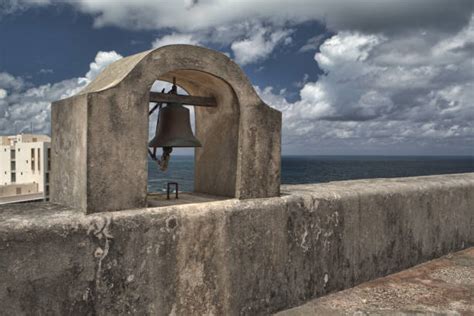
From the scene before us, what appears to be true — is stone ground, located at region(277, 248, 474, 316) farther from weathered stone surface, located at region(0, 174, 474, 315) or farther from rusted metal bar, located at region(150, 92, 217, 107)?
rusted metal bar, located at region(150, 92, 217, 107)

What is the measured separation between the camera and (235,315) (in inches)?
163

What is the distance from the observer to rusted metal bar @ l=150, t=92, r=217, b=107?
13.9ft

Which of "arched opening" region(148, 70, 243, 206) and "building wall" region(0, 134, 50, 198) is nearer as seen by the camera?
"arched opening" region(148, 70, 243, 206)

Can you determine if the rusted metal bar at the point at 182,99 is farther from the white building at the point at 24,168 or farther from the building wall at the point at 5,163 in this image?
the building wall at the point at 5,163

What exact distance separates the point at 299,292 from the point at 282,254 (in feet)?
1.77

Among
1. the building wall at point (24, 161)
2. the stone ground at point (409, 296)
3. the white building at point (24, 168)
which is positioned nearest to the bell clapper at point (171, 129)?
the stone ground at point (409, 296)

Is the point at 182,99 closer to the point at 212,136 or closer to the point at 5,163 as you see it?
the point at 212,136

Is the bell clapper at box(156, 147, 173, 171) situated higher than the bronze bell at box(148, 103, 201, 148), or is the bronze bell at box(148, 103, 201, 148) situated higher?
the bronze bell at box(148, 103, 201, 148)

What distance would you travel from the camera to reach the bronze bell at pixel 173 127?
4480 millimetres

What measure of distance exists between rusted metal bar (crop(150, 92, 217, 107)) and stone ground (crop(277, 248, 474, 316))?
2.42 m

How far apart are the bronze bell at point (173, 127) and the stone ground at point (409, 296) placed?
7.03 ft

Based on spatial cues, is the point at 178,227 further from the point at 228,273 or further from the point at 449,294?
the point at 449,294

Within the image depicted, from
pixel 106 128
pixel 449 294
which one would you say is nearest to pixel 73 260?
pixel 106 128

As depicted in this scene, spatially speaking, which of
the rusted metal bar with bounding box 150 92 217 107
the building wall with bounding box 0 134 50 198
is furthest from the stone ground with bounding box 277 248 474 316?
the building wall with bounding box 0 134 50 198
